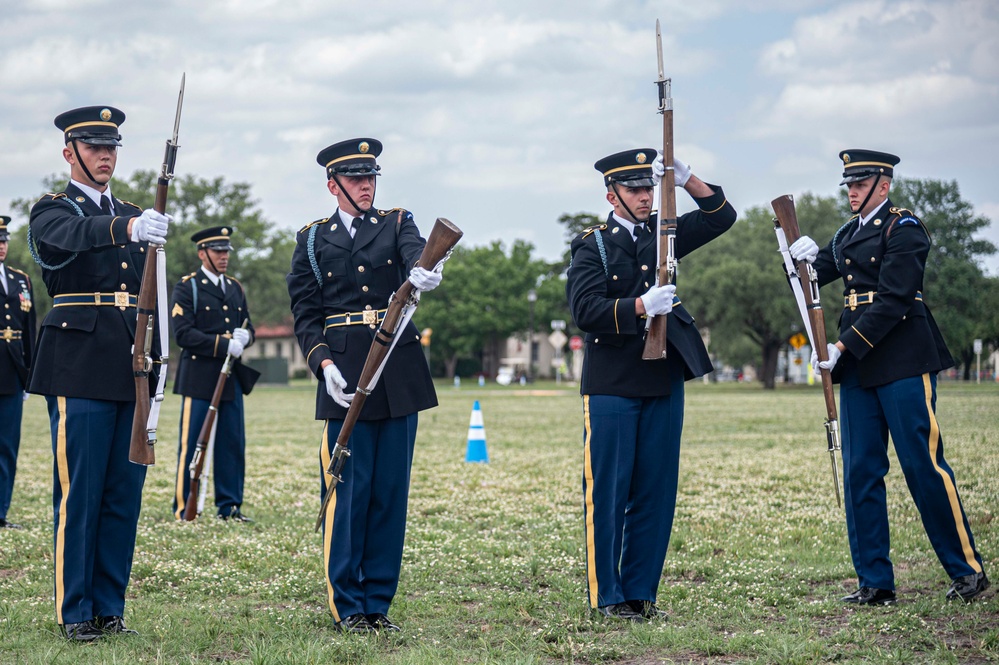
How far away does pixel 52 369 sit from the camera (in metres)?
6.27

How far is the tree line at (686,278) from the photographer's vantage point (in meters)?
56.7


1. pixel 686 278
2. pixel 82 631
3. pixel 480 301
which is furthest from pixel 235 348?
pixel 480 301

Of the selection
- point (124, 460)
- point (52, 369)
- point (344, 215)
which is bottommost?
point (124, 460)

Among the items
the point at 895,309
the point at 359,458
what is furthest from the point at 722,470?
the point at 359,458

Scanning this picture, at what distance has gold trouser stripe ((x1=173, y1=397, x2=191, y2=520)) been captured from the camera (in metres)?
10.9

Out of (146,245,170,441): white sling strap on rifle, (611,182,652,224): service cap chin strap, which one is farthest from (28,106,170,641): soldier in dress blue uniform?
(611,182,652,224): service cap chin strap

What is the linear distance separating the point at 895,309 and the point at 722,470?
26.7ft

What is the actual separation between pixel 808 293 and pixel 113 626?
4.65 meters

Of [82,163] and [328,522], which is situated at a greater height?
[82,163]

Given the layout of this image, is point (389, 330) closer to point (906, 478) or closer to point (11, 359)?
point (906, 478)

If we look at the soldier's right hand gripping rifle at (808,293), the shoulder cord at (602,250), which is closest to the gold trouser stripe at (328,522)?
the shoulder cord at (602,250)

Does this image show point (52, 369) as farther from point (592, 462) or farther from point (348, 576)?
point (592, 462)

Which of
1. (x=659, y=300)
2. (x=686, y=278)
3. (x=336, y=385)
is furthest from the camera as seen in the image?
(x=686, y=278)

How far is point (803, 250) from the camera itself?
23.4ft
